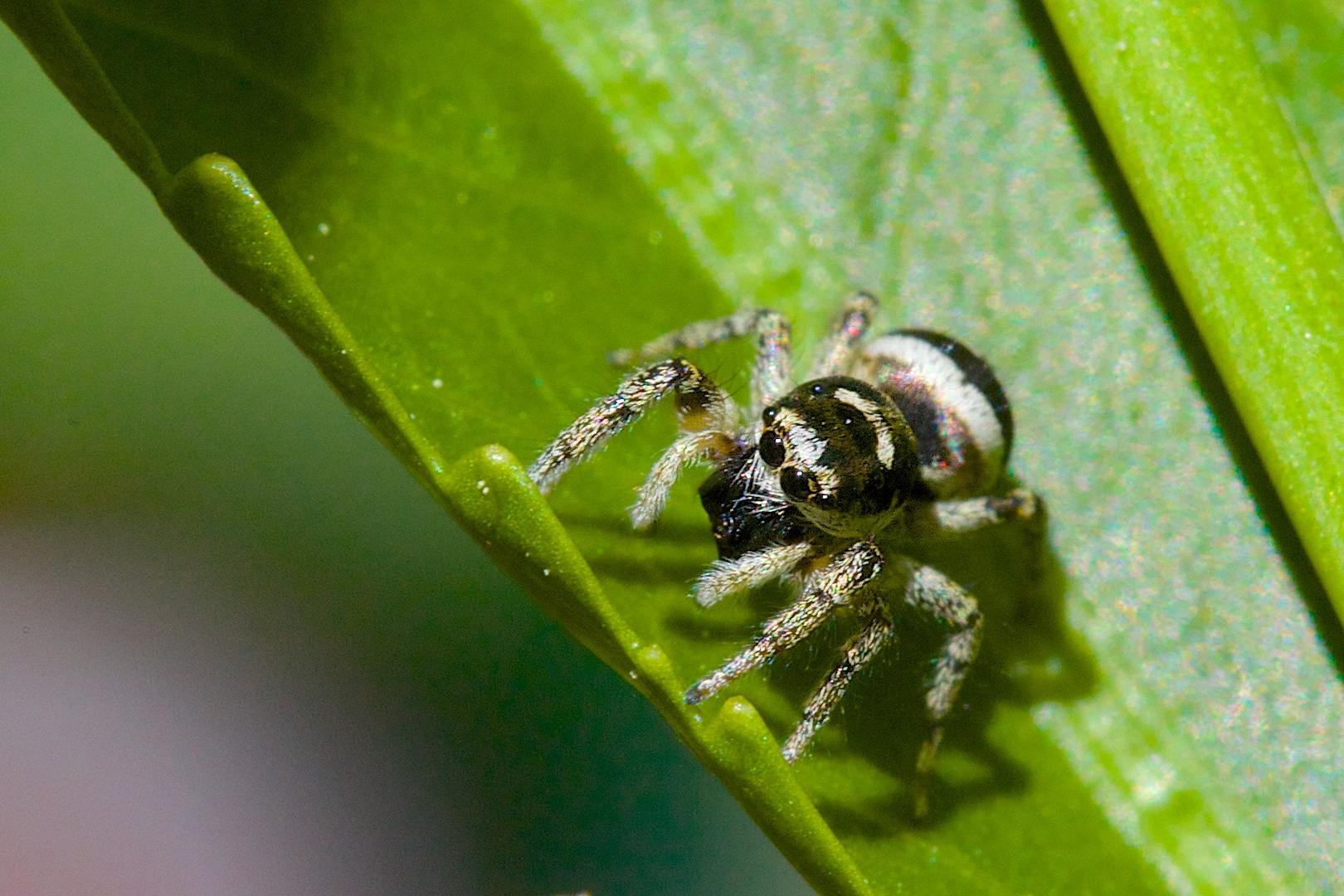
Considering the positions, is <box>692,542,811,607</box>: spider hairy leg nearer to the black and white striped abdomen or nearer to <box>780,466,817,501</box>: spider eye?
<box>780,466,817,501</box>: spider eye

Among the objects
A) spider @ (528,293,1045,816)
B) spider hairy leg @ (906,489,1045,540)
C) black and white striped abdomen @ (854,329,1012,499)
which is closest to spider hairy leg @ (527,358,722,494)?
spider @ (528,293,1045,816)

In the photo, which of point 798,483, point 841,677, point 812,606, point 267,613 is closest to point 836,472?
point 798,483

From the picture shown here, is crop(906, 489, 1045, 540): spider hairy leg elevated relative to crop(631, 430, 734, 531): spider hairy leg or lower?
lower

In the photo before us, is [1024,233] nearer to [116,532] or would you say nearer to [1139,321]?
[1139,321]

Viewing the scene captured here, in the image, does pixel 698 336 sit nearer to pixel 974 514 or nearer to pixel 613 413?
pixel 613 413

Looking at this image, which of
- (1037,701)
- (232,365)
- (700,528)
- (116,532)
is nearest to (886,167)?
(700,528)

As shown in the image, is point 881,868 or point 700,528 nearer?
point 881,868
